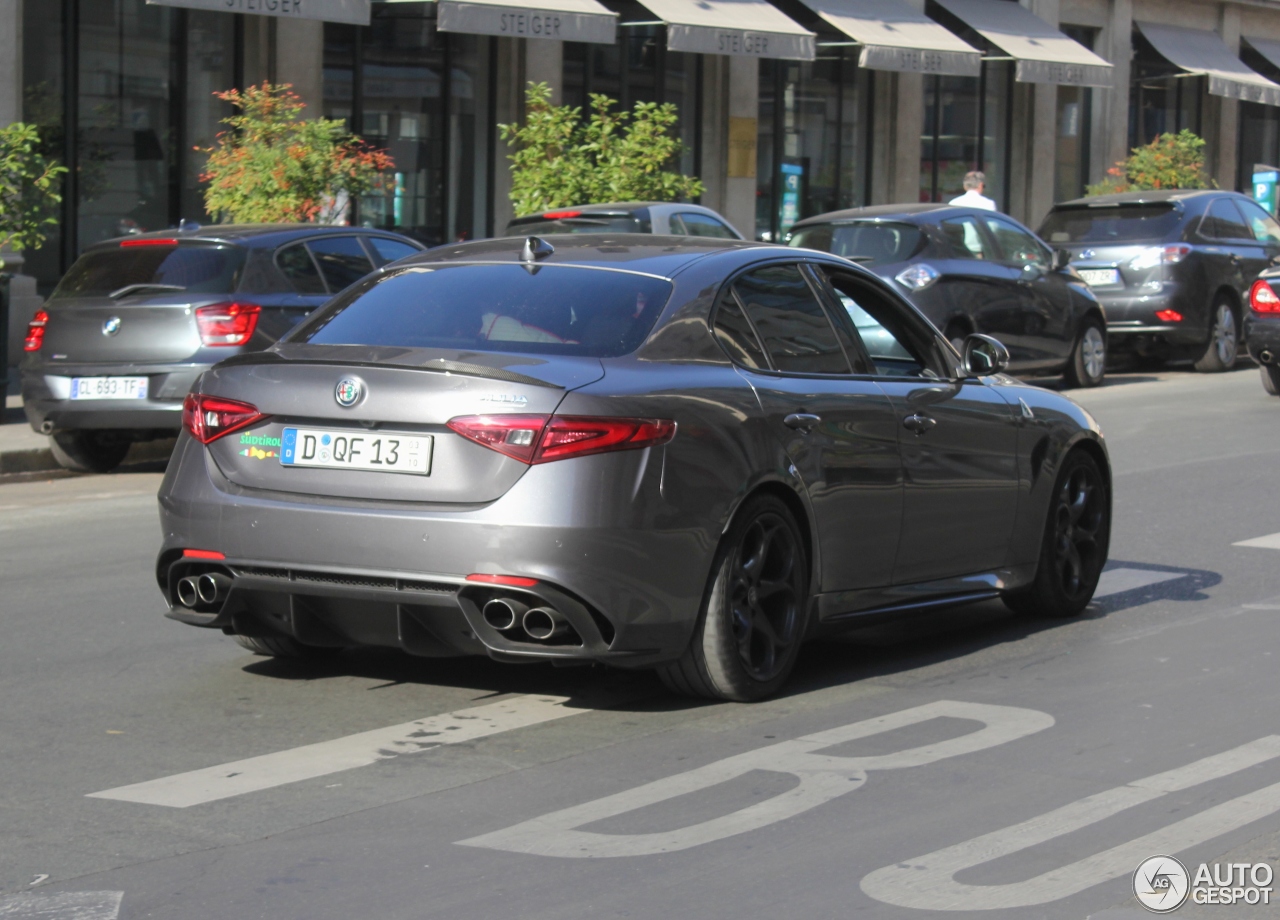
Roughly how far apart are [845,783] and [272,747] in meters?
1.61

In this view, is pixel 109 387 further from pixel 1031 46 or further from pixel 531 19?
pixel 1031 46

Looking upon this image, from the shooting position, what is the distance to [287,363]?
5.86 metres

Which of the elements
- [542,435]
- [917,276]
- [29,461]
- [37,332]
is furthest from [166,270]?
[542,435]

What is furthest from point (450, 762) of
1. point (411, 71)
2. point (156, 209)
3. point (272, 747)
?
point (411, 71)

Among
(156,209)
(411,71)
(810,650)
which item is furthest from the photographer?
(411,71)

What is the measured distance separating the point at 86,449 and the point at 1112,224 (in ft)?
38.7

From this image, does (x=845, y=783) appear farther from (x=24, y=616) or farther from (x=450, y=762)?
(x=24, y=616)

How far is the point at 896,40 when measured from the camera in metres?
28.3

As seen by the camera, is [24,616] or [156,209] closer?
[24,616]

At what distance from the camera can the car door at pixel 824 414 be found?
618 centimetres

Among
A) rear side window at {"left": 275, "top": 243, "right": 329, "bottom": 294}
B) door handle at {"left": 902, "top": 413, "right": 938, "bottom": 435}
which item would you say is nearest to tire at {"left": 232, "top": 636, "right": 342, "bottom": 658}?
door handle at {"left": 902, "top": 413, "right": 938, "bottom": 435}

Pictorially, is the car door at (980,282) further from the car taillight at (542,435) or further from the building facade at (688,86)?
the car taillight at (542,435)

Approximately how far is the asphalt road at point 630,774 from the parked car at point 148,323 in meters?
4.03

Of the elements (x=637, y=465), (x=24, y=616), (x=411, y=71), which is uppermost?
(x=411, y=71)
